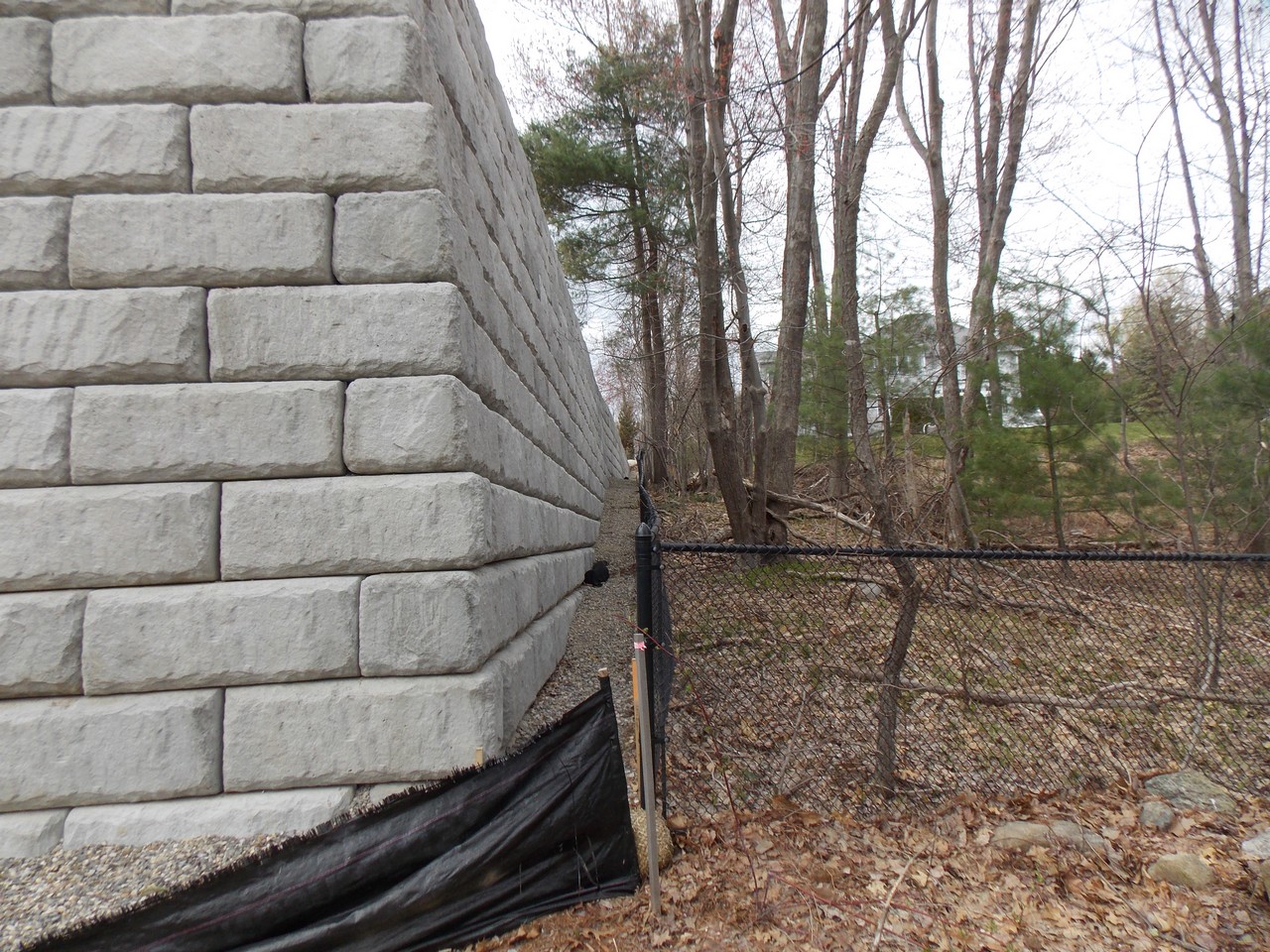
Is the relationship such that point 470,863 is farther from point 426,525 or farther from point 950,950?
point 950,950

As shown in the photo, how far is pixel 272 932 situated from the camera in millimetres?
2100

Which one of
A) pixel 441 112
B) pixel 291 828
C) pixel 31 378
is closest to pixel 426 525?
pixel 291 828

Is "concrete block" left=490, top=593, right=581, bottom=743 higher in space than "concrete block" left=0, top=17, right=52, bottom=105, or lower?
lower

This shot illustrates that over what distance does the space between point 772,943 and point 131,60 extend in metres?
3.88

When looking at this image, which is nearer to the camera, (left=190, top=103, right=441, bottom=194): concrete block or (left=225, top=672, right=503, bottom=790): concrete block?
(left=225, top=672, right=503, bottom=790): concrete block

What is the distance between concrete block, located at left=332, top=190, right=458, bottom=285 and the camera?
2641mm

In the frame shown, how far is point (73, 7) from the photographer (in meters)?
2.66

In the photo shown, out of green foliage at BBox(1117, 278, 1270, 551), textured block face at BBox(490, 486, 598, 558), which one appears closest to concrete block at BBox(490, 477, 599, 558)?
textured block face at BBox(490, 486, 598, 558)

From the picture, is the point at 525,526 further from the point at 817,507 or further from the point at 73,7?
the point at 817,507

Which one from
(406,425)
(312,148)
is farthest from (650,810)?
(312,148)

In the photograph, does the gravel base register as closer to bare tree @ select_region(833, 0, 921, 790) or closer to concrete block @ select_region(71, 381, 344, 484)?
concrete block @ select_region(71, 381, 344, 484)

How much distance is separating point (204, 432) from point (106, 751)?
1127 millimetres

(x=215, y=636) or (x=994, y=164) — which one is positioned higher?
(x=994, y=164)

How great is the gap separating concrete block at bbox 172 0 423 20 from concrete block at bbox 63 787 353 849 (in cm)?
287
